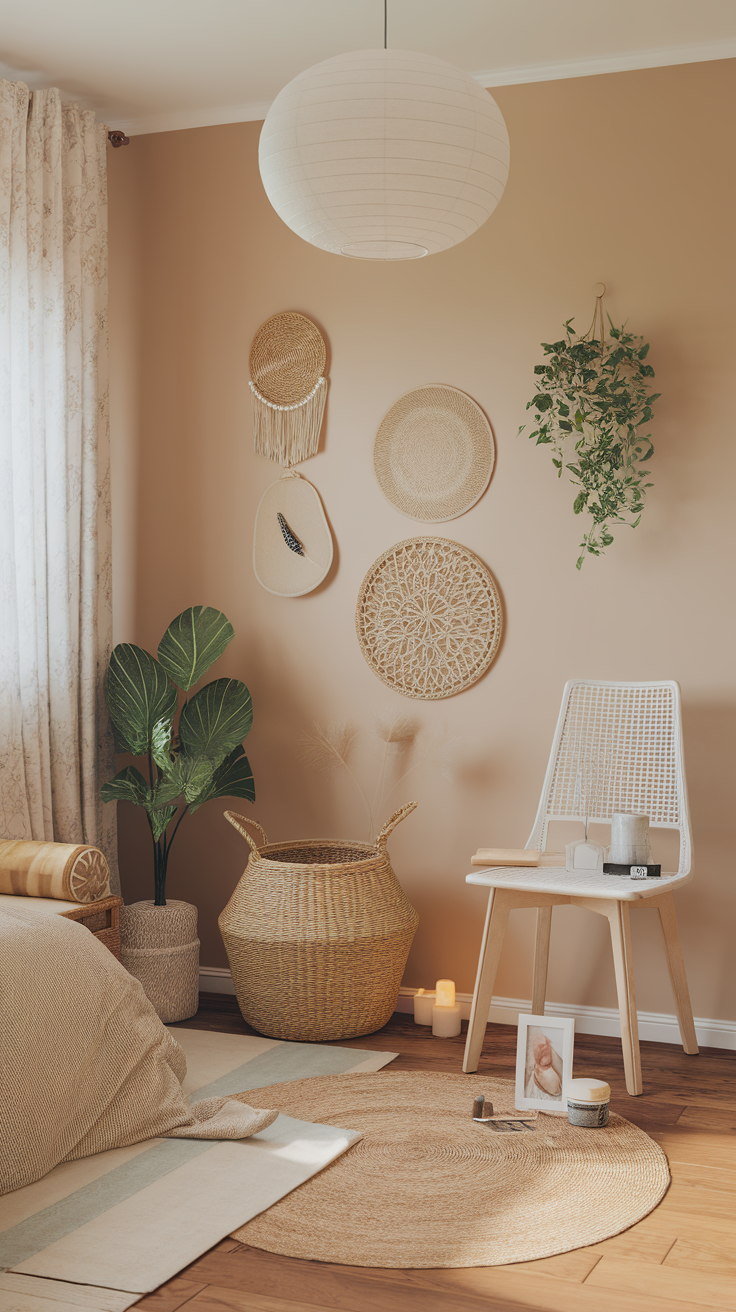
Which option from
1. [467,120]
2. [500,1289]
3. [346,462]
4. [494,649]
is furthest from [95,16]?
[500,1289]

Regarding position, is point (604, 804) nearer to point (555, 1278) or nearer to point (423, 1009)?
point (423, 1009)

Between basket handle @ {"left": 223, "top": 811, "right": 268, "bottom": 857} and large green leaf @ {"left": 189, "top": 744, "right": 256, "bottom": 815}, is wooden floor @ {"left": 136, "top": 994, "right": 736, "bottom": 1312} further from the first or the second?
large green leaf @ {"left": 189, "top": 744, "right": 256, "bottom": 815}

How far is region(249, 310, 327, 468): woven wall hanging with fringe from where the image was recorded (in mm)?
3494

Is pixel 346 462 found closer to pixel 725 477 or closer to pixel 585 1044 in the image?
pixel 725 477

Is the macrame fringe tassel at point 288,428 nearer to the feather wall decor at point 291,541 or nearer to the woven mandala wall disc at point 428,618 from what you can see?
the feather wall decor at point 291,541

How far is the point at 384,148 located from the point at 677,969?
81.2 inches

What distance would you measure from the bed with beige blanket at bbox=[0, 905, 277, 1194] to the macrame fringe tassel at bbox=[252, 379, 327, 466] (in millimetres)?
1661

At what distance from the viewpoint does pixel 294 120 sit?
1911 mm

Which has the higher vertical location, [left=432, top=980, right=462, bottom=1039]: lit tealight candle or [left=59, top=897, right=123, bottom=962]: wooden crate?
[left=59, top=897, right=123, bottom=962]: wooden crate

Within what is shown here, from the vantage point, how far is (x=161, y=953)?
10.5ft

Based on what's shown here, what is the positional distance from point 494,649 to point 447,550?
325 mm

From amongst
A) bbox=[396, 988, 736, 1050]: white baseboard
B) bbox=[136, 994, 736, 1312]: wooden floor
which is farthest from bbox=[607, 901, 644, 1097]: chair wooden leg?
bbox=[396, 988, 736, 1050]: white baseboard

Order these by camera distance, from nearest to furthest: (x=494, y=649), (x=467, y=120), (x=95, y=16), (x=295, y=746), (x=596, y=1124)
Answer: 1. (x=467, y=120)
2. (x=596, y=1124)
3. (x=95, y=16)
4. (x=494, y=649)
5. (x=295, y=746)

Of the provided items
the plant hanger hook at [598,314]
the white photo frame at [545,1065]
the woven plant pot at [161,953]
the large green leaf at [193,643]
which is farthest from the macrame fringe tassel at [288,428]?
the white photo frame at [545,1065]
